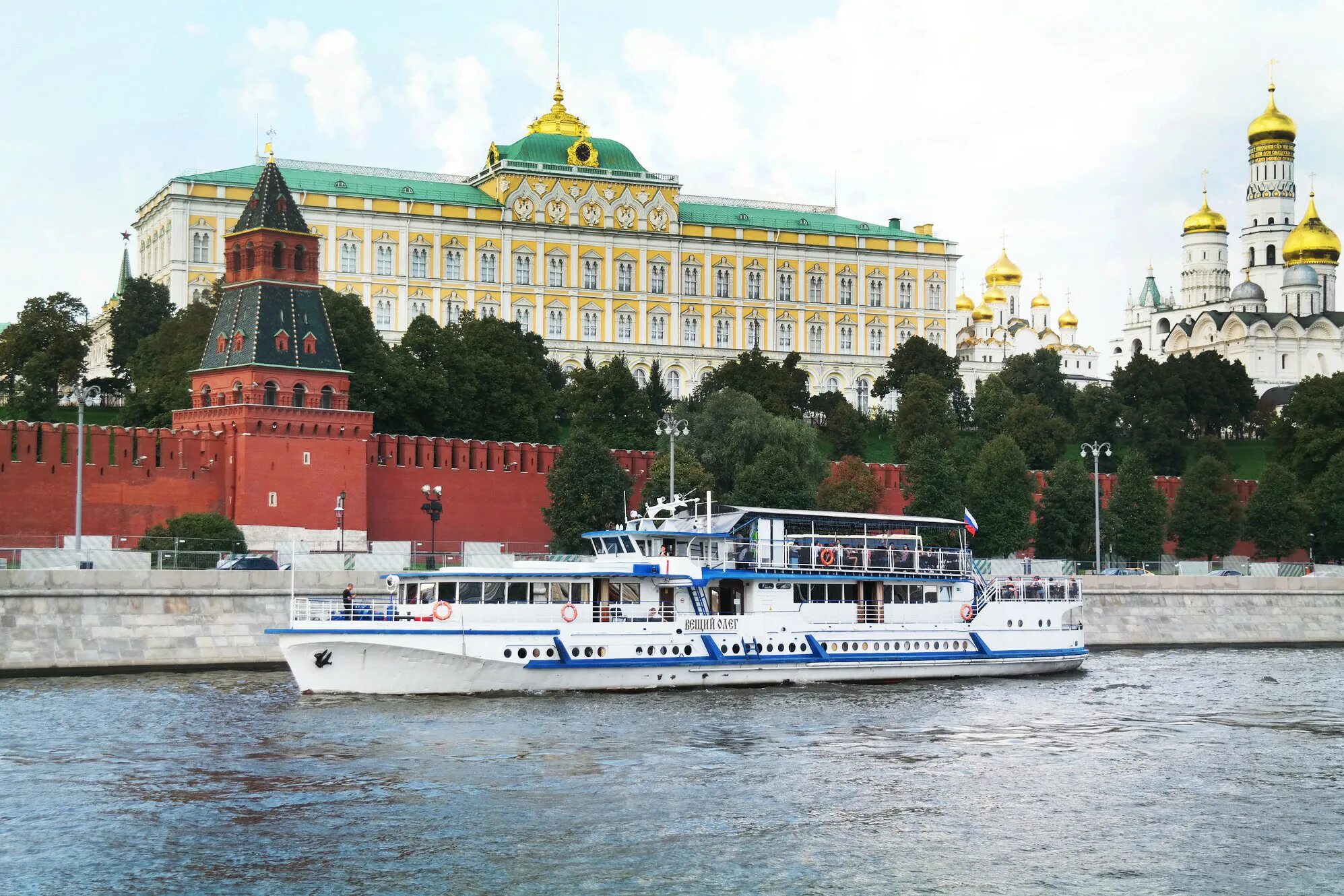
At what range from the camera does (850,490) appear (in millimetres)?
63906

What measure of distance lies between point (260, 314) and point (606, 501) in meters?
12.2

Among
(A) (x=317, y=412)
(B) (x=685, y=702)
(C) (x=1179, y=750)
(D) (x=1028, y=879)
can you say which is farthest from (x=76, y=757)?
(A) (x=317, y=412)

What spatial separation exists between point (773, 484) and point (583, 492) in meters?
6.41

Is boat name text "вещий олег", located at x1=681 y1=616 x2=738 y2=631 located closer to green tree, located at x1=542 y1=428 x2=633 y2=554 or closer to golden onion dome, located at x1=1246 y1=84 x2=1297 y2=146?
green tree, located at x1=542 y1=428 x2=633 y2=554

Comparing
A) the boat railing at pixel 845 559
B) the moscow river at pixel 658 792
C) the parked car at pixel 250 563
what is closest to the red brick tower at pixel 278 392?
the parked car at pixel 250 563

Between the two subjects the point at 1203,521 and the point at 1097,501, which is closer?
the point at 1097,501

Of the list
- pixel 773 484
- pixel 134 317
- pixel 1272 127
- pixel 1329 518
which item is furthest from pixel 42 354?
pixel 1272 127

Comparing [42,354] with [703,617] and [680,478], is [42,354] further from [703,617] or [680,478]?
[703,617]

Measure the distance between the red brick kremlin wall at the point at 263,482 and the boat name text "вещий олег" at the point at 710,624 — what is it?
1968cm

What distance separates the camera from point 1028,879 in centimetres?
2211

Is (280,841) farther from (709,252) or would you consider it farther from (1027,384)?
(709,252)

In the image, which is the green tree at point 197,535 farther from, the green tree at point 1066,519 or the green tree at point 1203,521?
the green tree at point 1203,521

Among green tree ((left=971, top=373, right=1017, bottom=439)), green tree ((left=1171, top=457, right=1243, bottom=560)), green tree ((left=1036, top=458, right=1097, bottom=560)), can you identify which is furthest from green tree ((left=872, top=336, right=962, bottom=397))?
green tree ((left=1036, top=458, right=1097, bottom=560))

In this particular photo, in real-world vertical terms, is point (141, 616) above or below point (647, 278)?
below
